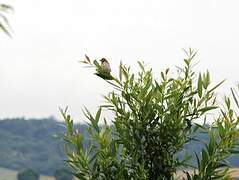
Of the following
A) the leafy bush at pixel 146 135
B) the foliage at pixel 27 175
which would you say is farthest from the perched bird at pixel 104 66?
the foliage at pixel 27 175

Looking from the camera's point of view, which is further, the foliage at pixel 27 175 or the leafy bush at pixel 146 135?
the foliage at pixel 27 175

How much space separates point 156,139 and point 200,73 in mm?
1093

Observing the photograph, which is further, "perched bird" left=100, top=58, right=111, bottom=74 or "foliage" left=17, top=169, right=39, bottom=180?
"foliage" left=17, top=169, right=39, bottom=180

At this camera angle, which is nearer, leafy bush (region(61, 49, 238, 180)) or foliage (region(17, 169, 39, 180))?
leafy bush (region(61, 49, 238, 180))

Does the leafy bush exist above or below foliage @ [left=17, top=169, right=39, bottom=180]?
above

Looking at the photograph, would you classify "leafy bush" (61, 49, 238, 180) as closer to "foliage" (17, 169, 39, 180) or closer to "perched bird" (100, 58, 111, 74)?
"perched bird" (100, 58, 111, 74)

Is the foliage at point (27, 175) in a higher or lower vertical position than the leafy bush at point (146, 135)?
lower

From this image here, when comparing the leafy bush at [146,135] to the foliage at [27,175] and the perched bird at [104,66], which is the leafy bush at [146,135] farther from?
the foliage at [27,175]

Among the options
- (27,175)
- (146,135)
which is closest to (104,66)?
(146,135)

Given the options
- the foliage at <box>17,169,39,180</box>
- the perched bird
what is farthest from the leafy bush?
the foliage at <box>17,169,39,180</box>

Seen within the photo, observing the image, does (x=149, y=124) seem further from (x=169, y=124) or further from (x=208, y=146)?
(x=208, y=146)

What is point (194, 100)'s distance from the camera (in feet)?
26.8

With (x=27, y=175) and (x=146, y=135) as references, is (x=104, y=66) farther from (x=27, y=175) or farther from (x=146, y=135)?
(x=27, y=175)

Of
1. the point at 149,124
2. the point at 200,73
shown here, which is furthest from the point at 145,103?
the point at 200,73
